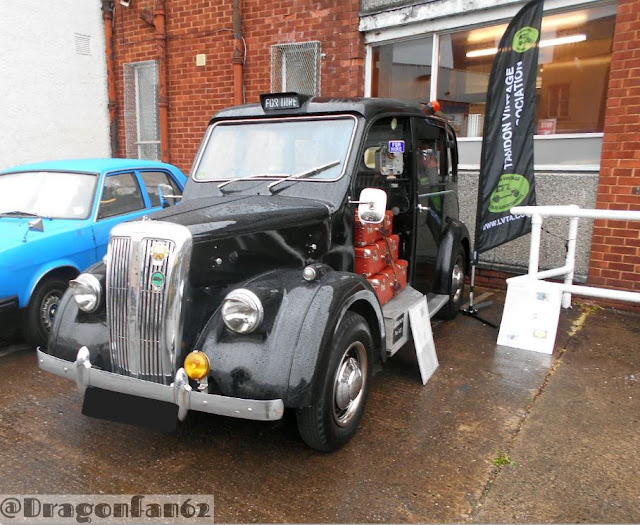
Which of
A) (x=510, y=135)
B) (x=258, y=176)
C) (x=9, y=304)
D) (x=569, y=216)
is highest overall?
(x=510, y=135)

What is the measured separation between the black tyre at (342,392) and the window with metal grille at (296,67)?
550 centimetres

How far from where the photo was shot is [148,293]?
2680mm

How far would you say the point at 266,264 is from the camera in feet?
10.2

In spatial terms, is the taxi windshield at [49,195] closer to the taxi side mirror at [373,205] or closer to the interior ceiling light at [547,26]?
the taxi side mirror at [373,205]

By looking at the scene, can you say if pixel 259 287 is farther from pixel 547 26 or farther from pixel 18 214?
pixel 547 26

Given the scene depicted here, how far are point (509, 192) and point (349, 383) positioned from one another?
295 cm

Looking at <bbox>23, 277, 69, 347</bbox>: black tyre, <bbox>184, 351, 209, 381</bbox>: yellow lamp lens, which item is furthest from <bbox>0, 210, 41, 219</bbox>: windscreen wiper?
<bbox>184, 351, 209, 381</bbox>: yellow lamp lens

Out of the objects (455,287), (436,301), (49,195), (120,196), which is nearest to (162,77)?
(120,196)

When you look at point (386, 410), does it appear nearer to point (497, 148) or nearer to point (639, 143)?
point (497, 148)

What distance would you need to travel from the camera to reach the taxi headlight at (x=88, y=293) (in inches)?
116

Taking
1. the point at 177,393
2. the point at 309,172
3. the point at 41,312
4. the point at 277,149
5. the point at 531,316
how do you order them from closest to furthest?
the point at 177,393
the point at 309,172
the point at 277,149
the point at 41,312
the point at 531,316

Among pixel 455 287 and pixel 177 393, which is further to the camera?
pixel 455 287

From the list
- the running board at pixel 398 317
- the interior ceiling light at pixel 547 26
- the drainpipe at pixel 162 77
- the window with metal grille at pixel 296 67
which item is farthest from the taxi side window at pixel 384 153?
the drainpipe at pixel 162 77

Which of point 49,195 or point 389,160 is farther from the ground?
point 389,160
